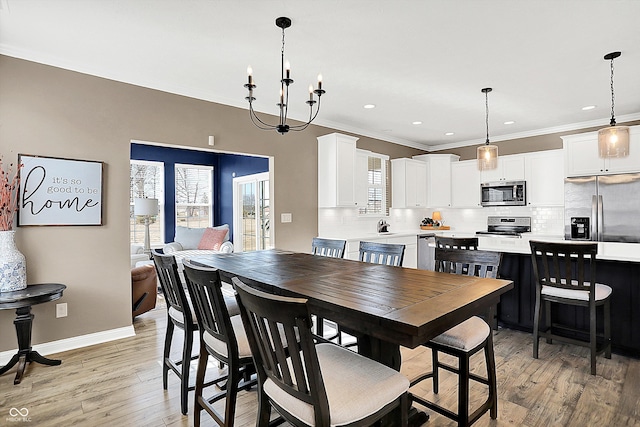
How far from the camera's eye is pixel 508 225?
6258 mm

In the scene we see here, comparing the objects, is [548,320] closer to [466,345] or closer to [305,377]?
[466,345]

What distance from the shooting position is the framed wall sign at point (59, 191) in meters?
2.96

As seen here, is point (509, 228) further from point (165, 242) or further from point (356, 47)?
point (165, 242)

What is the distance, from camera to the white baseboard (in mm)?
2930

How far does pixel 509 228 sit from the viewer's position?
620 centimetres

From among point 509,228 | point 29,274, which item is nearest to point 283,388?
point 29,274

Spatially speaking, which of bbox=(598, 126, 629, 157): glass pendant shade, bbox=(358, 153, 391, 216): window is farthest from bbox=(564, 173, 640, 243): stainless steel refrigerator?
bbox=(358, 153, 391, 216): window

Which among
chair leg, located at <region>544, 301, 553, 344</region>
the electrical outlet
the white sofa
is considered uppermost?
the white sofa

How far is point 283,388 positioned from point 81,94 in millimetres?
3369

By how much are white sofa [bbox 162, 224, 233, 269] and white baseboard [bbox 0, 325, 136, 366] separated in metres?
2.81

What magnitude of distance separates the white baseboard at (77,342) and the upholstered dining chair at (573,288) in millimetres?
3890

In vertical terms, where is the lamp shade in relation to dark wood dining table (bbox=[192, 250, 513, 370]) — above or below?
above

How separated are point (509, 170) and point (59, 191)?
6.41 meters

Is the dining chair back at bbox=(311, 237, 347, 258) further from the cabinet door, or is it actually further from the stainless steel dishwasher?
the cabinet door
